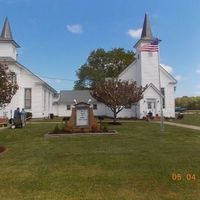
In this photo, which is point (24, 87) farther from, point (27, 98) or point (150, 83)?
point (150, 83)

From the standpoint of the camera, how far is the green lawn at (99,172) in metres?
7.89

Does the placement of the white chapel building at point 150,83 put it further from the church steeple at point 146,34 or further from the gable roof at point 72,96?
the gable roof at point 72,96

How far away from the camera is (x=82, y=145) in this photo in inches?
635

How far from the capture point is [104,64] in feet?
262

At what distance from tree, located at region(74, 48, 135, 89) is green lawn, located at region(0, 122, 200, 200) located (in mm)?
61384

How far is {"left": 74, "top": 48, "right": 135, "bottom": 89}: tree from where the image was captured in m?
76.1

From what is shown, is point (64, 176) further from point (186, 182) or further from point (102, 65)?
point (102, 65)

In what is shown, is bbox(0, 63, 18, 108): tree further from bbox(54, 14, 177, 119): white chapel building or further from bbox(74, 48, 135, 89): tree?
bbox(74, 48, 135, 89): tree

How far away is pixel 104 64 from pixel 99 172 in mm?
70608

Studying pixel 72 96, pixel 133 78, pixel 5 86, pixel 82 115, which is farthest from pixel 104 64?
pixel 5 86

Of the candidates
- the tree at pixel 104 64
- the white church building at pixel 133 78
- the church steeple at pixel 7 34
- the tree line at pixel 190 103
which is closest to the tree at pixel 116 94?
the white church building at pixel 133 78

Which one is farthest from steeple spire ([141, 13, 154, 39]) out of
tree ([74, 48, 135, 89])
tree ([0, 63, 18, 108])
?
tree ([0, 63, 18, 108])

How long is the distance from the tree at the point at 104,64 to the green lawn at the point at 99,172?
2417 inches

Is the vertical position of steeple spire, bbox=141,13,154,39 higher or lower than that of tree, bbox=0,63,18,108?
higher
